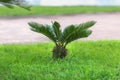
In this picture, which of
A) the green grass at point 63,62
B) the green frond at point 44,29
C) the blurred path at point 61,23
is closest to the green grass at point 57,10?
the blurred path at point 61,23

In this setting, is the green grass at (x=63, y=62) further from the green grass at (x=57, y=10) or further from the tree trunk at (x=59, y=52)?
the green grass at (x=57, y=10)

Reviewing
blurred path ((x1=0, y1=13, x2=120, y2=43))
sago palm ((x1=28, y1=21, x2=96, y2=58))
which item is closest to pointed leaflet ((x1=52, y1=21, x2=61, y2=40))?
sago palm ((x1=28, y1=21, x2=96, y2=58))

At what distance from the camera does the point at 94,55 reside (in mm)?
11016

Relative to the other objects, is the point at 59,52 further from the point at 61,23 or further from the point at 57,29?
the point at 61,23

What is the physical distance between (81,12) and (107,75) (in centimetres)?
995

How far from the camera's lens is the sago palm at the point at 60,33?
10.3 m

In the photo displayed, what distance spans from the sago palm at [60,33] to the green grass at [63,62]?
0.81 feet

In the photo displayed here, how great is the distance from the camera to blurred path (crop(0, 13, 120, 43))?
14.1 meters

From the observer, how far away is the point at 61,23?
54.1ft

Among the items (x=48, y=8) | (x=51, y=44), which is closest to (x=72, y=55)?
(x=51, y=44)

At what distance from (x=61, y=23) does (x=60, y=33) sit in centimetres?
612

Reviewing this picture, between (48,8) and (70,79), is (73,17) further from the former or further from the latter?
(70,79)

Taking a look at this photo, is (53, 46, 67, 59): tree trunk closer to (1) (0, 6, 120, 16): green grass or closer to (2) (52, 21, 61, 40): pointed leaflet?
(2) (52, 21, 61, 40): pointed leaflet

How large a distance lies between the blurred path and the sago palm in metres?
3.32
